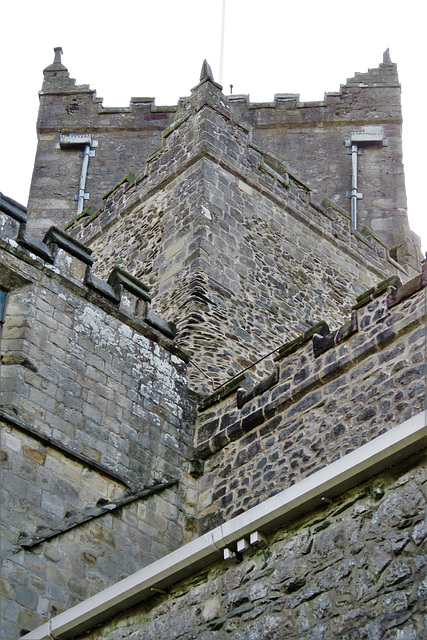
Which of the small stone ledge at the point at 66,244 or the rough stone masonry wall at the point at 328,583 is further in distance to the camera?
the small stone ledge at the point at 66,244

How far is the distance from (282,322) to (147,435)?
3599mm

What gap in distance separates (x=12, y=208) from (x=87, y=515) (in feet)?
9.69

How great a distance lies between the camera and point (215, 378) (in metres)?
11.6

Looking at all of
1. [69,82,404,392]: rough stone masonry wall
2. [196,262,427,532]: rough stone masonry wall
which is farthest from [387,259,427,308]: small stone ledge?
[69,82,404,392]: rough stone masonry wall

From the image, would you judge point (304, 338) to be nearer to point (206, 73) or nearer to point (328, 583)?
point (328, 583)

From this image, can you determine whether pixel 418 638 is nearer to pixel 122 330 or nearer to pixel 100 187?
pixel 122 330

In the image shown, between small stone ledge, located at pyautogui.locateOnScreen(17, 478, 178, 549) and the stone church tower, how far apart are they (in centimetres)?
2

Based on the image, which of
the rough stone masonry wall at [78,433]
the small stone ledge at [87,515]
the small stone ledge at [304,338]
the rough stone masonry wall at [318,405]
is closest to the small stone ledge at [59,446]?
the rough stone masonry wall at [78,433]

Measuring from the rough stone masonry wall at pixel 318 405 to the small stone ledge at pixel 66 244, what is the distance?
6.27 feet

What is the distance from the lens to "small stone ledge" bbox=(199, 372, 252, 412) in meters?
10.7

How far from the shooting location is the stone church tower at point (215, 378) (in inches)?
223

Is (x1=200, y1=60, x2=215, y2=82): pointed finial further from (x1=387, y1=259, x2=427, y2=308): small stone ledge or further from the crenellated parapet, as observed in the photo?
(x1=387, y1=259, x2=427, y2=308): small stone ledge

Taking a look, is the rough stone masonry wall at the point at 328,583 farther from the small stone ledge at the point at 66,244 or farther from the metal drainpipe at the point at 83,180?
the metal drainpipe at the point at 83,180

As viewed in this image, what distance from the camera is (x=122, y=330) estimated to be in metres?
10.9
